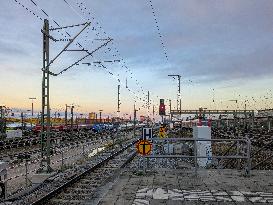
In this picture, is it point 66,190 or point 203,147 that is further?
point 203,147

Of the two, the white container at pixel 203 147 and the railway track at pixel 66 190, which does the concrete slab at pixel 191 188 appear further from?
the white container at pixel 203 147

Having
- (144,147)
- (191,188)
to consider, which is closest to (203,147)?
(144,147)

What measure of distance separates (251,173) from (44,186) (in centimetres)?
785

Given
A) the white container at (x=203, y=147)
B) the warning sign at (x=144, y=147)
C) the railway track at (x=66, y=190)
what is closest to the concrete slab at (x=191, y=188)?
the warning sign at (x=144, y=147)

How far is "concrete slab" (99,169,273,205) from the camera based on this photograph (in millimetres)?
10391

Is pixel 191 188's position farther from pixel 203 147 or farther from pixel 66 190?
pixel 203 147

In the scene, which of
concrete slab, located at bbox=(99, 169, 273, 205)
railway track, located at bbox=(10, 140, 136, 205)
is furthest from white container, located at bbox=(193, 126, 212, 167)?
railway track, located at bbox=(10, 140, 136, 205)

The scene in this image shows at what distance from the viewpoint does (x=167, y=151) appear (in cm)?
2728

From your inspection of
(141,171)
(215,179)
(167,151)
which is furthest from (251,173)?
(167,151)

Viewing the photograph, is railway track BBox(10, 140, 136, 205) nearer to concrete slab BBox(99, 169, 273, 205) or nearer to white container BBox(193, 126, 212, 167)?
concrete slab BBox(99, 169, 273, 205)

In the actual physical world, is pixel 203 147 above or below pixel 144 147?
below

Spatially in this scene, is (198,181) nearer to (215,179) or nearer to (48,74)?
(215,179)

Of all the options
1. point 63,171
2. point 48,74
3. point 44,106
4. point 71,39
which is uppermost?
point 71,39

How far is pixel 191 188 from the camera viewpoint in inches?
473
